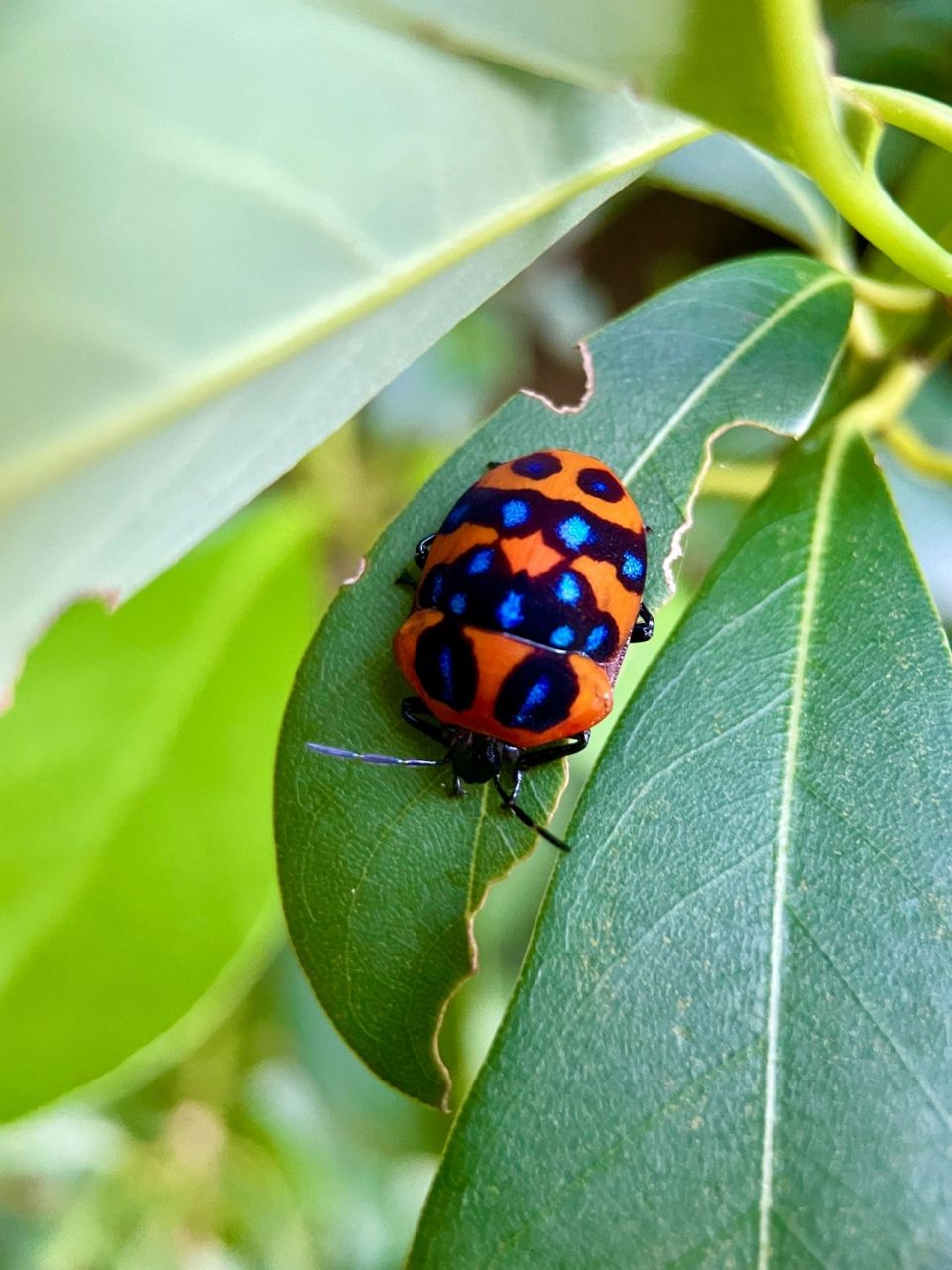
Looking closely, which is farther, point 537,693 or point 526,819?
point 537,693

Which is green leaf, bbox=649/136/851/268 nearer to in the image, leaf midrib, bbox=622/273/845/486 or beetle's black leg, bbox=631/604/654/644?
leaf midrib, bbox=622/273/845/486

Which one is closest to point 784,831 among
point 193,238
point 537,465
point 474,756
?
point 474,756

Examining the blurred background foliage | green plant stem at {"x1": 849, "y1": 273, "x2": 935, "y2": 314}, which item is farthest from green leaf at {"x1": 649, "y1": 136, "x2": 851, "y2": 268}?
the blurred background foliage

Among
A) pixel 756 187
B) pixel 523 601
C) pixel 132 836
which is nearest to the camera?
pixel 523 601

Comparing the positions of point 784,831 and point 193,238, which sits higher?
point 193,238

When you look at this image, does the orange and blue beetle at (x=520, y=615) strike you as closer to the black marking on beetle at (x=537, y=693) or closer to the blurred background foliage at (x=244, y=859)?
the black marking on beetle at (x=537, y=693)

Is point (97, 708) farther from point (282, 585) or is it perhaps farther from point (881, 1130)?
point (881, 1130)

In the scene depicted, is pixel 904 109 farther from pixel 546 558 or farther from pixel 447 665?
pixel 447 665
